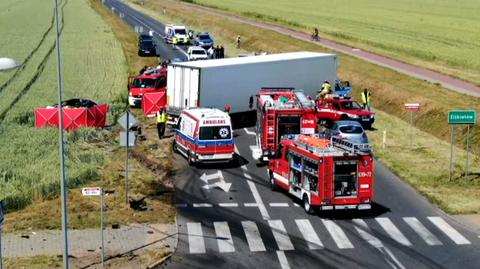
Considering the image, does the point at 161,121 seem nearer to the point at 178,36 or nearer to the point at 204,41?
the point at 204,41

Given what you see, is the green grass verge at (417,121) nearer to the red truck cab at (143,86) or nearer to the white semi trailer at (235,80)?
the white semi trailer at (235,80)

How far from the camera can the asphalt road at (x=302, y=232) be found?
75.8 ft

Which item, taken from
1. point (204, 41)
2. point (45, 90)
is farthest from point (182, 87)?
point (204, 41)

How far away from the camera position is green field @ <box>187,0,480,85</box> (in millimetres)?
72763

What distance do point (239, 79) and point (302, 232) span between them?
1900 cm

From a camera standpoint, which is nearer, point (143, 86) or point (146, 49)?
point (143, 86)

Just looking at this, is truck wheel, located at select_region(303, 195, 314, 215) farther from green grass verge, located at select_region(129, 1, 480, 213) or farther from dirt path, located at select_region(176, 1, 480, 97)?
dirt path, located at select_region(176, 1, 480, 97)

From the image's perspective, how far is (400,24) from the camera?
11269 centimetres

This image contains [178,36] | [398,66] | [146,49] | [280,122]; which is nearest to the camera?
[280,122]

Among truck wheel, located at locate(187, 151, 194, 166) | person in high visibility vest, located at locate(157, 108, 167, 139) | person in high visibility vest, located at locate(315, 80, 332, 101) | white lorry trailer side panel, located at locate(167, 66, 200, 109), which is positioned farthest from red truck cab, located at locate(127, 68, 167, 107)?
truck wheel, located at locate(187, 151, 194, 166)

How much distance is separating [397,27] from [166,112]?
72138 mm

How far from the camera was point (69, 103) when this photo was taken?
43438 millimetres

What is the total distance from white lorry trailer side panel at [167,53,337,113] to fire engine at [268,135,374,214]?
1416cm

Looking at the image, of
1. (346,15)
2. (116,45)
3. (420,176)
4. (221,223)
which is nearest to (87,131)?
(221,223)
